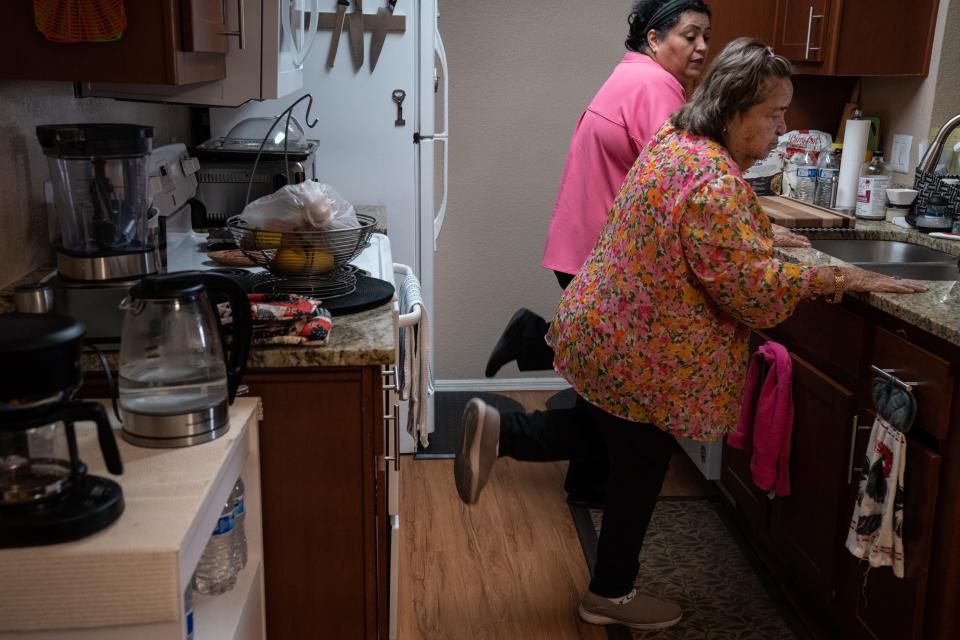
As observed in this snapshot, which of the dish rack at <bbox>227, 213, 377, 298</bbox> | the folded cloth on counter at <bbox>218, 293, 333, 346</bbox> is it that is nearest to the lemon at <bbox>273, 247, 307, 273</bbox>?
the dish rack at <bbox>227, 213, 377, 298</bbox>

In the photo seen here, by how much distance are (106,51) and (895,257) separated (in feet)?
7.35

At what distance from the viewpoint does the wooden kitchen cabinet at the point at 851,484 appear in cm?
194

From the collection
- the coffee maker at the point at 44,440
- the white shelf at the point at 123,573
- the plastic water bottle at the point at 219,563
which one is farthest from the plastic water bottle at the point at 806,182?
the coffee maker at the point at 44,440

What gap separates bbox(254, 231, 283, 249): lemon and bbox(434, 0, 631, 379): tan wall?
2.01 metres

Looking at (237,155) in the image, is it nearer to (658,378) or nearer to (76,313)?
(76,313)

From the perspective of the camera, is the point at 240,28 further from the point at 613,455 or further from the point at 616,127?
the point at 613,455

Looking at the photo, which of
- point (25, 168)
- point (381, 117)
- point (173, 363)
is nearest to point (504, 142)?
point (381, 117)

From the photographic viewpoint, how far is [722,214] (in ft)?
6.54

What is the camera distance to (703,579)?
2.72 metres

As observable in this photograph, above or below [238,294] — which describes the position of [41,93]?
above

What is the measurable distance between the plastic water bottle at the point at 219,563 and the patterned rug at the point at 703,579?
116cm

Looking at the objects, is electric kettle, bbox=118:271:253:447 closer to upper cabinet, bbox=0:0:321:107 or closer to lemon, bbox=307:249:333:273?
upper cabinet, bbox=0:0:321:107

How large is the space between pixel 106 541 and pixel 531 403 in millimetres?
2996

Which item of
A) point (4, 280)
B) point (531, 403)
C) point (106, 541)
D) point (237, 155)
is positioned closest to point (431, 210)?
point (237, 155)
